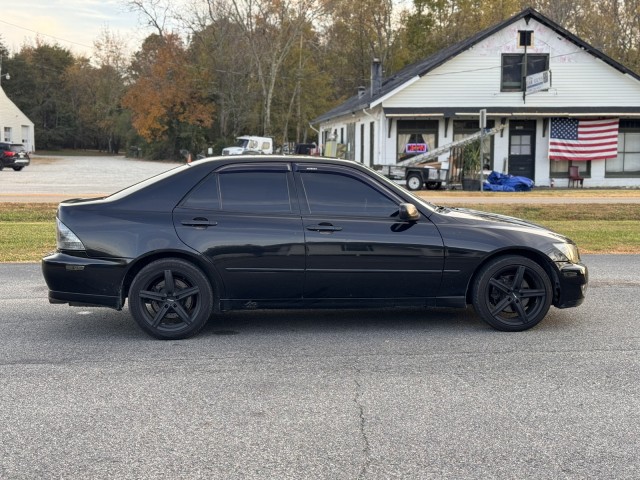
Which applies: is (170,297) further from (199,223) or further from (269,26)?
(269,26)

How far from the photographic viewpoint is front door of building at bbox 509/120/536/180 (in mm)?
30984

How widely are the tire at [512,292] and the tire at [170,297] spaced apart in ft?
8.08

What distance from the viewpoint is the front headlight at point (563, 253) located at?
6742mm

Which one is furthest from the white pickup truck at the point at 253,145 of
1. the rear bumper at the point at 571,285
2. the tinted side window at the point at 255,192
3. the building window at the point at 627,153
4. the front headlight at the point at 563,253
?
the rear bumper at the point at 571,285

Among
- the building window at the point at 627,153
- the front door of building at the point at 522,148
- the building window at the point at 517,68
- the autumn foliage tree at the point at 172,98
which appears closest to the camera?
the building window at the point at 517,68

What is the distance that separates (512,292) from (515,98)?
25594 millimetres

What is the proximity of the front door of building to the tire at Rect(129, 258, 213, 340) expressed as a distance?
2636 centimetres

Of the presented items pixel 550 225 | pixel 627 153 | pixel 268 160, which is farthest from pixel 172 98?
pixel 268 160

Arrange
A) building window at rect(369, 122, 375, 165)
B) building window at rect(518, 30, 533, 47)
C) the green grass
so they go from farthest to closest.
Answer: building window at rect(369, 122, 375, 165) < building window at rect(518, 30, 533, 47) < the green grass

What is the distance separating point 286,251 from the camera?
21.2 ft

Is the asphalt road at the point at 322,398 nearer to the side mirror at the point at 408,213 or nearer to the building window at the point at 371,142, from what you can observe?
the side mirror at the point at 408,213

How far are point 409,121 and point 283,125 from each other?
33352 millimetres

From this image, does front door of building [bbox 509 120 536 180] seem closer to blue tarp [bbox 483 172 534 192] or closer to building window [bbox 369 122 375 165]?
blue tarp [bbox 483 172 534 192]

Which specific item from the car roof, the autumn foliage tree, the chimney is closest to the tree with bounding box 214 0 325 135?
the autumn foliage tree
